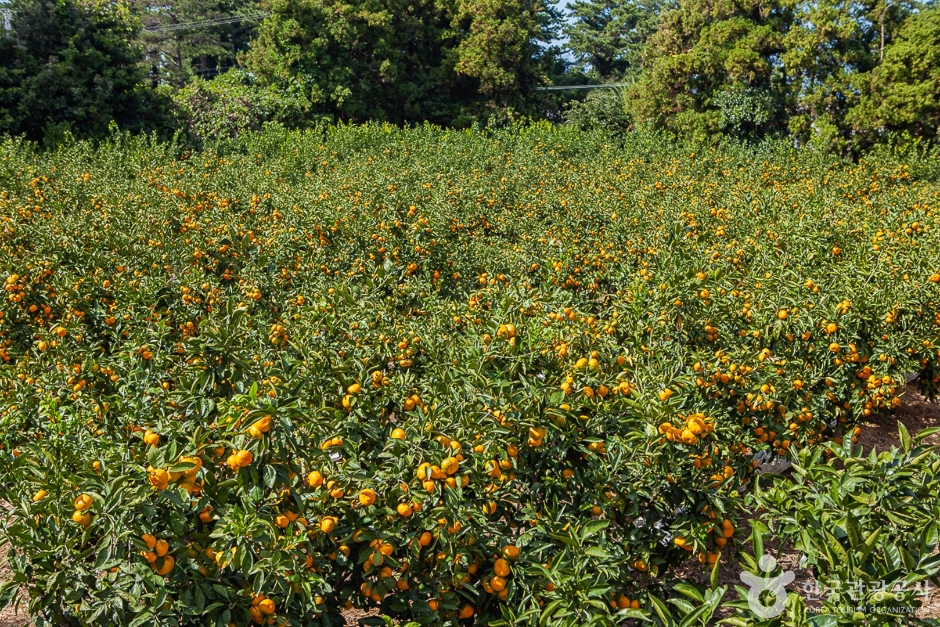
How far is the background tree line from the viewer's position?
10.1 metres

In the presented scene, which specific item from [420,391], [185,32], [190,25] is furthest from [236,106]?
[185,32]

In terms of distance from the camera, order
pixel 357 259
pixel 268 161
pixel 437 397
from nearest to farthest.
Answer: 1. pixel 437 397
2. pixel 357 259
3. pixel 268 161

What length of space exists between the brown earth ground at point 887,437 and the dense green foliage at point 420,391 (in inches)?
16.6

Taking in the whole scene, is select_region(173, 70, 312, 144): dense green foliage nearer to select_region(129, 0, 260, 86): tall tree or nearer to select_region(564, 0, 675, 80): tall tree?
select_region(129, 0, 260, 86): tall tree

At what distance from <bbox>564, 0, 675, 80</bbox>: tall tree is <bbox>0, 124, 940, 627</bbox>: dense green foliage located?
2636cm

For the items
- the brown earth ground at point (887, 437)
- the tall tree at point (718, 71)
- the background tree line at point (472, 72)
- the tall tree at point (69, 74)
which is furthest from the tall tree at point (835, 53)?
the tall tree at point (69, 74)

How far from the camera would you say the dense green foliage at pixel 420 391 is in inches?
61.1

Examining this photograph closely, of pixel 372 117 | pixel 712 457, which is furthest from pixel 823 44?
pixel 712 457

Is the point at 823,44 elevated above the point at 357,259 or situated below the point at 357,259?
above

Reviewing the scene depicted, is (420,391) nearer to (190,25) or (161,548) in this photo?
(161,548)

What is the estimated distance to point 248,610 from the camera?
156cm

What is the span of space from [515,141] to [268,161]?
14.7 ft

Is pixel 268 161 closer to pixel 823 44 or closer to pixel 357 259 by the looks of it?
pixel 357 259

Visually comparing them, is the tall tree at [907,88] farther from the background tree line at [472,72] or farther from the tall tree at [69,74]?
the tall tree at [69,74]
